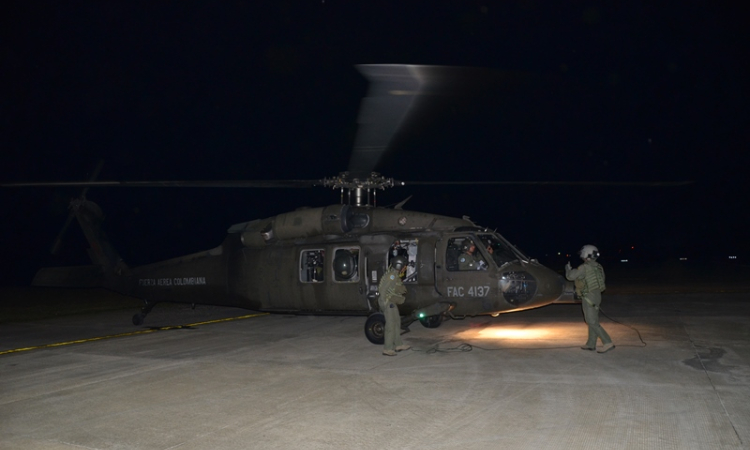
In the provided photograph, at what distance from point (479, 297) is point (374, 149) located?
3.76 meters

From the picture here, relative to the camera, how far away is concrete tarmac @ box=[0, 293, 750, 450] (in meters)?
6.03

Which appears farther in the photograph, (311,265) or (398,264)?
(311,265)

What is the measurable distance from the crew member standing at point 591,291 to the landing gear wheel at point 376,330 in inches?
145

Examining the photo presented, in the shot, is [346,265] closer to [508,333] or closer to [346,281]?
[346,281]

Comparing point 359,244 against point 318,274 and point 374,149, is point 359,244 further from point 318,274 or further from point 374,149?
point 374,149

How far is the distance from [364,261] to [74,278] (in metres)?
8.98

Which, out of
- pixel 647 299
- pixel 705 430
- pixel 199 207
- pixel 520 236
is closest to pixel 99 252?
pixel 705 430

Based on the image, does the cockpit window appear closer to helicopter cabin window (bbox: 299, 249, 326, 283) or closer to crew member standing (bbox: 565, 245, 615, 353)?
crew member standing (bbox: 565, 245, 615, 353)

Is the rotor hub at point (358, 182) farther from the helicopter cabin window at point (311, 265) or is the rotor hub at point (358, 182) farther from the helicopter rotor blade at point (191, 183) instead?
the helicopter cabin window at point (311, 265)

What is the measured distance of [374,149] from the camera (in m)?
12.4

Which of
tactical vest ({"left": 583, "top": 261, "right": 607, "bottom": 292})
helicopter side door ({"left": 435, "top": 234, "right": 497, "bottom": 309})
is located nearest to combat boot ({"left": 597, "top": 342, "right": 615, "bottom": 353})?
tactical vest ({"left": 583, "top": 261, "right": 607, "bottom": 292})

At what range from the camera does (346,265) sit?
12664 millimetres

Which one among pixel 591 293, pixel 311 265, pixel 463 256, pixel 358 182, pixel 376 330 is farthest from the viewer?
pixel 311 265

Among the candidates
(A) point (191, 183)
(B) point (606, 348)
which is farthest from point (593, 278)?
(A) point (191, 183)
